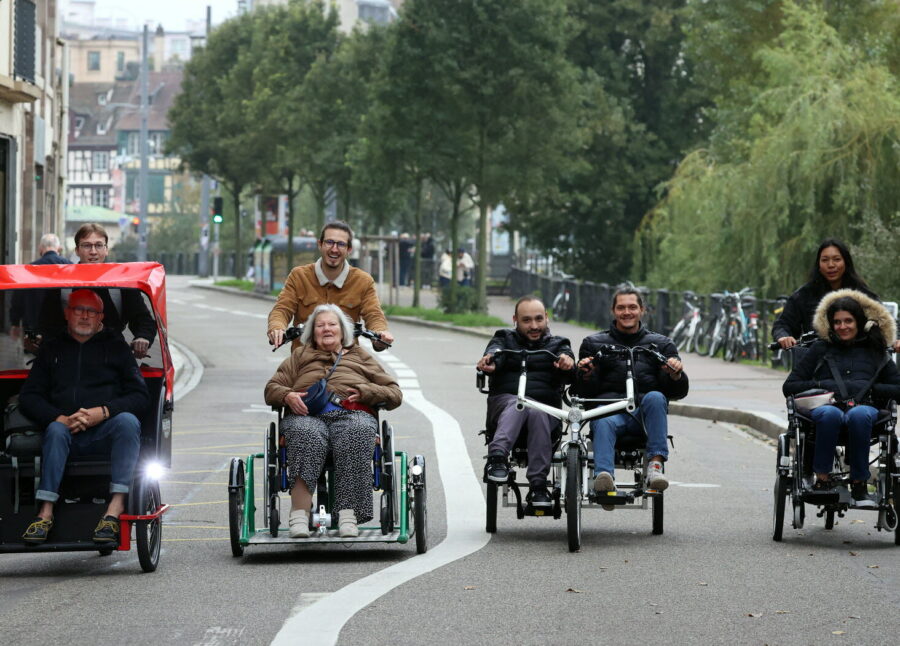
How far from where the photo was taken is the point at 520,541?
1045 centimetres

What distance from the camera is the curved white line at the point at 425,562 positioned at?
295 inches

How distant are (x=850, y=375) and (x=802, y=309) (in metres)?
1.02

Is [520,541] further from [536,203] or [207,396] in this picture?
[536,203]

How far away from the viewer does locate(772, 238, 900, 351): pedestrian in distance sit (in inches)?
461

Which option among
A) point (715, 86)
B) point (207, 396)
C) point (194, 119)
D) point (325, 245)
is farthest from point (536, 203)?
point (325, 245)

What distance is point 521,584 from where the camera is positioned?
876 centimetres

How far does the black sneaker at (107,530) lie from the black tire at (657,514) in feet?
10.4

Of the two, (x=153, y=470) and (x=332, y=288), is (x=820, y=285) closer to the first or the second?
(x=332, y=288)

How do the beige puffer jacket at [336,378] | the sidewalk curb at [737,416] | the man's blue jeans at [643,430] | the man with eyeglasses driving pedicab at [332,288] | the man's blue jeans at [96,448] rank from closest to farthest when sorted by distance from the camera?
the man's blue jeans at [96,448] → the beige puffer jacket at [336,378] → the man's blue jeans at [643,430] → the man with eyeglasses driving pedicab at [332,288] → the sidewalk curb at [737,416]

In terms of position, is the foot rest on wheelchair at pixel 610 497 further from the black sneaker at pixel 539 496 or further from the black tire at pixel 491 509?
the black tire at pixel 491 509

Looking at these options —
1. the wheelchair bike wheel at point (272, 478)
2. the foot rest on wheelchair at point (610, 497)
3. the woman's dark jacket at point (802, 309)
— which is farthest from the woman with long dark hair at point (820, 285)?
the wheelchair bike wheel at point (272, 478)

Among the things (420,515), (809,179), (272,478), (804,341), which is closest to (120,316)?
(272,478)

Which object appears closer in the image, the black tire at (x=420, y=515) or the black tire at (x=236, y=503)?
the black tire at (x=236, y=503)

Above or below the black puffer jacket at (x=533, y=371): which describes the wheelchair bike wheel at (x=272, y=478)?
below
